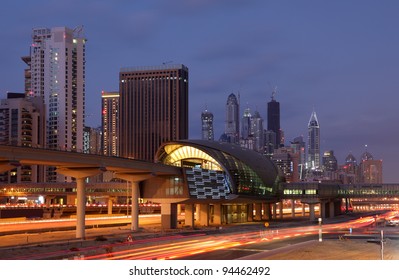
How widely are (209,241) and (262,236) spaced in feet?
40.5

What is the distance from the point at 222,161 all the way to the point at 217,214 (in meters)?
11.2

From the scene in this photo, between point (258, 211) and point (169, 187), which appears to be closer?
point (169, 187)

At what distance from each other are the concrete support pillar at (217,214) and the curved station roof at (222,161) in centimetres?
519

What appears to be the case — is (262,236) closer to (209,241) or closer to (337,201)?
(209,241)

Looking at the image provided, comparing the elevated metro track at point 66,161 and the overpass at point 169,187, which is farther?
the overpass at point 169,187

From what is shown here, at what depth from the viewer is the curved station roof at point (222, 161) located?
121125 millimetres

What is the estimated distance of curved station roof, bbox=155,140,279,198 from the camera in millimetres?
121125

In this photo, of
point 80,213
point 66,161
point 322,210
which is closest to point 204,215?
point 80,213

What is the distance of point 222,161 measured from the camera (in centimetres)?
12150

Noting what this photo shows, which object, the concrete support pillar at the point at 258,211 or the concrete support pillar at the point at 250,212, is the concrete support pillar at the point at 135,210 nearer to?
the concrete support pillar at the point at 250,212

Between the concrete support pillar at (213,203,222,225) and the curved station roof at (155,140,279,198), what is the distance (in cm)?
519

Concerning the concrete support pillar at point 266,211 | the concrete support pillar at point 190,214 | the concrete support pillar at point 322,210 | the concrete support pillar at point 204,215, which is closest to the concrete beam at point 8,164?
the concrete support pillar at point 190,214

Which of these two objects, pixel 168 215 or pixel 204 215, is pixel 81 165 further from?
pixel 204 215

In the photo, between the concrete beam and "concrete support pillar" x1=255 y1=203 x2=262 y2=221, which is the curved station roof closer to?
"concrete support pillar" x1=255 y1=203 x2=262 y2=221
